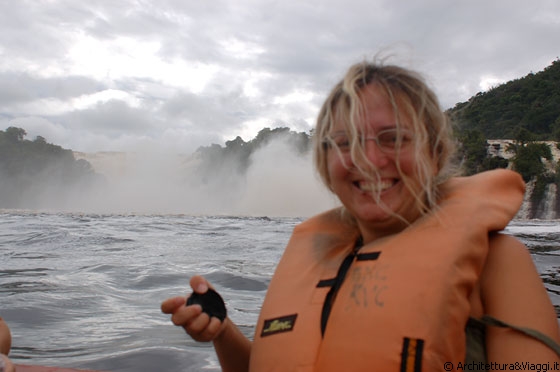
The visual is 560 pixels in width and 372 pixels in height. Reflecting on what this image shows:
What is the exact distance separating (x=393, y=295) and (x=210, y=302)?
2.10 feet

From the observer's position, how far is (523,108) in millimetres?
55812

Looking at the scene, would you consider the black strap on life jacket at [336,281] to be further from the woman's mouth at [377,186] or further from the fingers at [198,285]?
the fingers at [198,285]

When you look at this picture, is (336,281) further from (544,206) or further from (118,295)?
(544,206)

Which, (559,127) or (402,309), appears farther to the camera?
(559,127)

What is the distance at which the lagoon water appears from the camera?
3248 mm

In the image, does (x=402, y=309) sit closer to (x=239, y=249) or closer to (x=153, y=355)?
(x=153, y=355)

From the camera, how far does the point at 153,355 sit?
3.23 m

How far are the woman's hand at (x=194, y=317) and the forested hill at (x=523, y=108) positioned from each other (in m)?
50.4

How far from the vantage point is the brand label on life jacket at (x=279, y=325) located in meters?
1.89

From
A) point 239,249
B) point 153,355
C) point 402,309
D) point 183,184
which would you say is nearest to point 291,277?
point 402,309

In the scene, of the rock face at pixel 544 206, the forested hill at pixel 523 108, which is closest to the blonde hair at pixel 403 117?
the rock face at pixel 544 206

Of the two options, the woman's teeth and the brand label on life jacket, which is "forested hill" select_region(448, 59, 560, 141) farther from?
the brand label on life jacket

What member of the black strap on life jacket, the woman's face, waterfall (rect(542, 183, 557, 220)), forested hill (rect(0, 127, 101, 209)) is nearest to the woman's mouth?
the woman's face

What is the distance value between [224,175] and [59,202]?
20.9 metres
